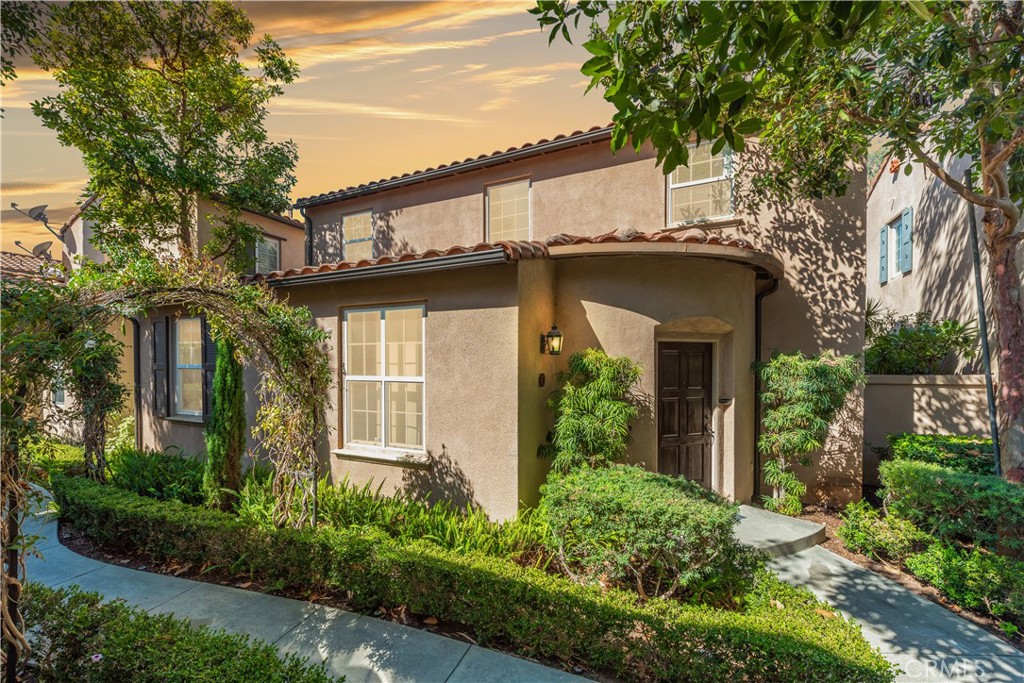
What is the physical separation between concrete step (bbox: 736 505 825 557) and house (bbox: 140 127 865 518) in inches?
32.8

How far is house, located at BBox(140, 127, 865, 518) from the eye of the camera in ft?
20.5

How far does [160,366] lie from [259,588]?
278 inches

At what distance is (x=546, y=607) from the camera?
13.5 feet

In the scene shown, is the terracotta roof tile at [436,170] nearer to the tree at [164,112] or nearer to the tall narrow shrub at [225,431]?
the tree at [164,112]

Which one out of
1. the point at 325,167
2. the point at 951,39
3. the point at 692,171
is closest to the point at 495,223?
the point at 692,171

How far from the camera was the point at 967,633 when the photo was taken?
15.2ft

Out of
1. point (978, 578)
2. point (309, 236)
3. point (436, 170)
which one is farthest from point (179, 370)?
point (978, 578)

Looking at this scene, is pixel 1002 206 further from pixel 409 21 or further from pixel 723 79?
pixel 409 21

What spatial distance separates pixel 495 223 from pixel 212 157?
244 inches

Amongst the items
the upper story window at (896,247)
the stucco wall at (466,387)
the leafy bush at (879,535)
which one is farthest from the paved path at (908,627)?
the upper story window at (896,247)

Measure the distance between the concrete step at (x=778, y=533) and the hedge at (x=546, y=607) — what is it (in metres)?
1.23

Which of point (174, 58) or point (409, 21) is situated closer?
point (409, 21)

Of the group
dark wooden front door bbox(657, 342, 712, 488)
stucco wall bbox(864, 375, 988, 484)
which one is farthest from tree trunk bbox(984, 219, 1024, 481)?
dark wooden front door bbox(657, 342, 712, 488)

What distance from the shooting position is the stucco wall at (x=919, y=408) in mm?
8164
